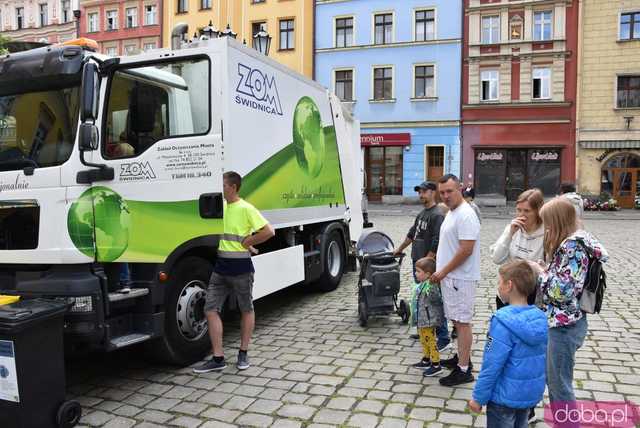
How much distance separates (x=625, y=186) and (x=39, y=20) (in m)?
48.6

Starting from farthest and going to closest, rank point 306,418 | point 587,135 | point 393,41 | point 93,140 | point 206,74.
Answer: point 393,41, point 587,135, point 206,74, point 93,140, point 306,418

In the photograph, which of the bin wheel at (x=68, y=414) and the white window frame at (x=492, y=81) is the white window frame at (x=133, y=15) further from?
the bin wheel at (x=68, y=414)

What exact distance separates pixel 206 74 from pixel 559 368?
381cm

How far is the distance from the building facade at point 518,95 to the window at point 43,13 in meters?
37.6

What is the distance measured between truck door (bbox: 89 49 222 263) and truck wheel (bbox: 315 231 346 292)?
3.45 meters

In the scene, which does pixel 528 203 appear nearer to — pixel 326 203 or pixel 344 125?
pixel 326 203

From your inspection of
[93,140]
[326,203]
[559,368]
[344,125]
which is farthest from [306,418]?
[344,125]

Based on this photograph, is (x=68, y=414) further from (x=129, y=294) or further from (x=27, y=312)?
(x=129, y=294)

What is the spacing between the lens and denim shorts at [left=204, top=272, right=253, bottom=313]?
5.05 m

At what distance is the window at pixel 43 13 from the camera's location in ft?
163

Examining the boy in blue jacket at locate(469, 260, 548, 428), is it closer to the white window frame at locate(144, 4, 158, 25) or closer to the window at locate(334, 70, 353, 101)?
the window at locate(334, 70, 353, 101)

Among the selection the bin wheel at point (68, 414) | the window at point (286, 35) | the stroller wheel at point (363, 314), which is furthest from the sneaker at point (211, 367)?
the window at point (286, 35)

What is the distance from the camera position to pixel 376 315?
22.6 feet

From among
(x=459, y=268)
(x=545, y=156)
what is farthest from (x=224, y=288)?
(x=545, y=156)
